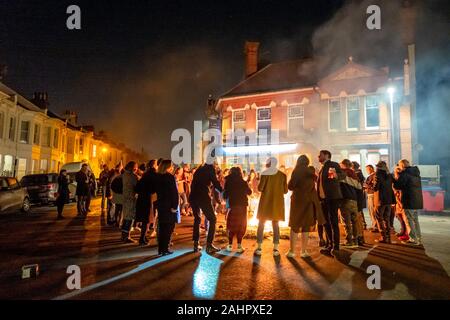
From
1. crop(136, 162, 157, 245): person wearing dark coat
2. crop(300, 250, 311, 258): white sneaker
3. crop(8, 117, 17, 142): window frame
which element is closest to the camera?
crop(300, 250, 311, 258): white sneaker

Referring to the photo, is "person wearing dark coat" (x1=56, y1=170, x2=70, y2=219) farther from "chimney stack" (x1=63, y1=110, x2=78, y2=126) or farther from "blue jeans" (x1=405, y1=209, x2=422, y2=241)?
"chimney stack" (x1=63, y1=110, x2=78, y2=126)

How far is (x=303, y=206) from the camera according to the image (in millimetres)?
5812

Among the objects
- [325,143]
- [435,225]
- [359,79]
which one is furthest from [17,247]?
[359,79]

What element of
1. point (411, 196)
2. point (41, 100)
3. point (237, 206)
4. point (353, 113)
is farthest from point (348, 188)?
point (41, 100)

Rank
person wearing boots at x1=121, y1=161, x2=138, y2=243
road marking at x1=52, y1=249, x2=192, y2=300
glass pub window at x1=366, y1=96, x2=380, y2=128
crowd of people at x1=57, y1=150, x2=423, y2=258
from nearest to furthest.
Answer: road marking at x1=52, y1=249, x2=192, y2=300, crowd of people at x1=57, y1=150, x2=423, y2=258, person wearing boots at x1=121, y1=161, x2=138, y2=243, glass pub window at x1=366, y1=96, x2=380, y2=128

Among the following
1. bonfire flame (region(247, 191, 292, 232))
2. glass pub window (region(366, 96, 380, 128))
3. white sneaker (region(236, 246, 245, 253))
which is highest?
glass pub window (region(366, 96, 380, 128))

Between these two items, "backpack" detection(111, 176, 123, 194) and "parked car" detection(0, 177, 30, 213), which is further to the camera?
"parked car" detection(0, 177, 30, 213)

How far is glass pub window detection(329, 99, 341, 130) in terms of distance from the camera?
18875 millimetres

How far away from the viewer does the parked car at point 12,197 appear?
1159 cm

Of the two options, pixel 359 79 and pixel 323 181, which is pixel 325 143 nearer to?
pixel 359 79

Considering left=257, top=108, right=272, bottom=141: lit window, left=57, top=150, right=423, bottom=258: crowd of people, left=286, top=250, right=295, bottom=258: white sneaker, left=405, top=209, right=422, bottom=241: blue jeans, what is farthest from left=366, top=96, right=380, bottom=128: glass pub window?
left=286, top=250, right=295, bottom=258: white sneaker

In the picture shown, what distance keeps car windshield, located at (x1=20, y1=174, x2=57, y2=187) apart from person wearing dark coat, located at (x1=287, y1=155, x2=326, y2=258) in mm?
13819
